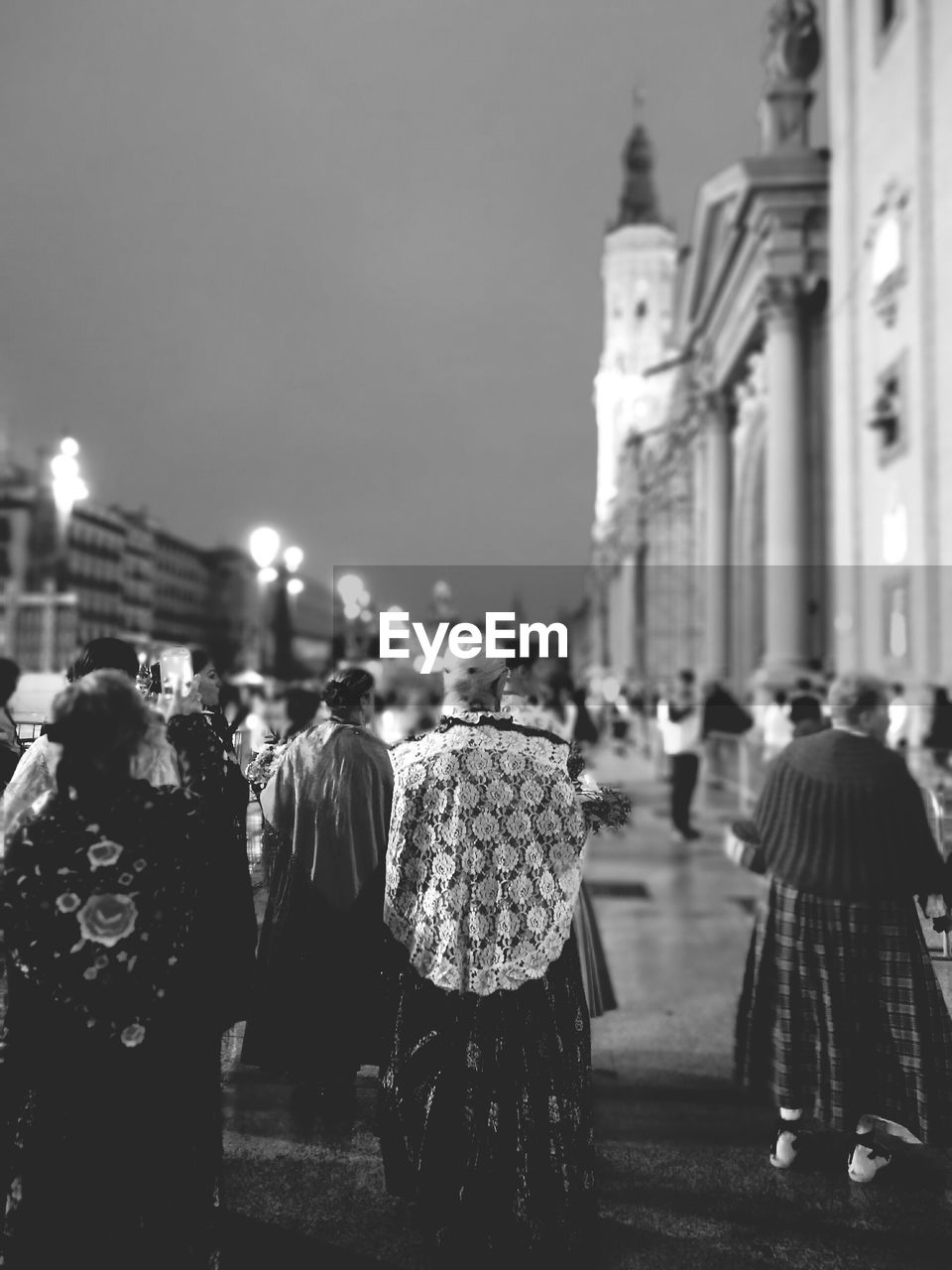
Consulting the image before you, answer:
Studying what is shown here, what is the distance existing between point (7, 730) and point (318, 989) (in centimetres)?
182

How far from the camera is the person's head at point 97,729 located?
270cm

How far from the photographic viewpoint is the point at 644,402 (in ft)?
340

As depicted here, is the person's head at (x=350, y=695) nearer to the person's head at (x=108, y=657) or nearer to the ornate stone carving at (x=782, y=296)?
the person's head at (x=108, y=657)

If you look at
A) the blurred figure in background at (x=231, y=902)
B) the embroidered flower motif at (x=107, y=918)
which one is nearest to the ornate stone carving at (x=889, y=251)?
the blurred figure in background at (x=231, y=902)

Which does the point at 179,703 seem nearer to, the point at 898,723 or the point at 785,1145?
the point at 785,1145

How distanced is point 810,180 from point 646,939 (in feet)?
70.2

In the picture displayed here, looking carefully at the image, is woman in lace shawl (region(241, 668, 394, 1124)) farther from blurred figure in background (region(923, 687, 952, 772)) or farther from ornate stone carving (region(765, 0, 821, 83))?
ornate stone carving (region(765, 0, 821, 83))

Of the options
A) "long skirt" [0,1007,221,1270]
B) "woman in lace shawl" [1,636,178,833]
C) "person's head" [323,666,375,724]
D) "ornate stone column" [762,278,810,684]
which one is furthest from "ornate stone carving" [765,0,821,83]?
"long skirt" [0,1007,221,1270]

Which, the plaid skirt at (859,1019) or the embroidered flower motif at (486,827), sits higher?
the embroidered flower motif at (486,827)

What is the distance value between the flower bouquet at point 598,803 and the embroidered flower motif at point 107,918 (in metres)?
1.54

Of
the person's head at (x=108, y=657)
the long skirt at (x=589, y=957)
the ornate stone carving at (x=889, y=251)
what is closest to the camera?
the person's head at (x=108, y=657)

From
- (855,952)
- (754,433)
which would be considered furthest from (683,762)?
(754,433)

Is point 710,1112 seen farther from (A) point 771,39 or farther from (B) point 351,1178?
(A) point 771,39

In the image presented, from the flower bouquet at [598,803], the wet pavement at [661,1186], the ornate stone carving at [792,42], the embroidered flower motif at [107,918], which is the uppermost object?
the ornate stone carving at [792,42]
